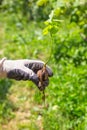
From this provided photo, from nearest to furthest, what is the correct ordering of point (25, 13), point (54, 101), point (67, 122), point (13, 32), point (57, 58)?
1. point (67, 122)
2. point (54, 101)
3. point (57, 58)
4. point (13, 32)
5. point (25, 13)

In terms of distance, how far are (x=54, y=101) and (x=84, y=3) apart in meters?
1.17

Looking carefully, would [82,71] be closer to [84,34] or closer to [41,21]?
[84,34]

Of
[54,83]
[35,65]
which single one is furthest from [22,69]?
[54,83]

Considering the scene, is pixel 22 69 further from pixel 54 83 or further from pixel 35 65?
pixel 54 83

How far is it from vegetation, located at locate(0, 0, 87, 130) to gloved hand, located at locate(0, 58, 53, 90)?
0.69ft

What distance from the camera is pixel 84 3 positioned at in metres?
4.32

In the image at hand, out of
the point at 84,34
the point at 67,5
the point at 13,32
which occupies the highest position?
the point at 67,5

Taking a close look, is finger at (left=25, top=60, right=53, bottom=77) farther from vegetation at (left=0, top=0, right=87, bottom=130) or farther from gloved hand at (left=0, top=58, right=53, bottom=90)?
vegetation at (left=0, top=0, right=87, bottom=130)

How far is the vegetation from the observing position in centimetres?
377

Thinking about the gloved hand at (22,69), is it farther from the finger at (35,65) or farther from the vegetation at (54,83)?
the vegetation at (54,83)

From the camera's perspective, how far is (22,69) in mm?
2836

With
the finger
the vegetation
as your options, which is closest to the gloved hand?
the finger

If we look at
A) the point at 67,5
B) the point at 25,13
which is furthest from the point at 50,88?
the point at 25,13

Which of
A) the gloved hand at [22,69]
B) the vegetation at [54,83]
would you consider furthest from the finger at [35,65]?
the vegetation at [54,83]
